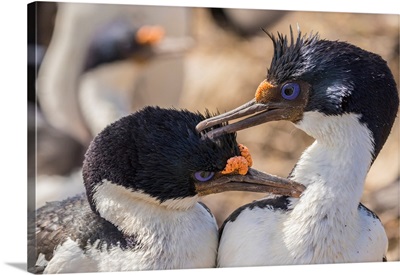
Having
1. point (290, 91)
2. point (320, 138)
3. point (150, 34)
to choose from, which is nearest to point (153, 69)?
point (150, 34)

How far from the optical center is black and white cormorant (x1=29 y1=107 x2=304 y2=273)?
384cm

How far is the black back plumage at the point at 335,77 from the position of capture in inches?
154

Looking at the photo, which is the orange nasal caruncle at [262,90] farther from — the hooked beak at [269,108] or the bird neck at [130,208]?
the bird neck at [130,208]

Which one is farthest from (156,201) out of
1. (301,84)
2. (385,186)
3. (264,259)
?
(385,186)

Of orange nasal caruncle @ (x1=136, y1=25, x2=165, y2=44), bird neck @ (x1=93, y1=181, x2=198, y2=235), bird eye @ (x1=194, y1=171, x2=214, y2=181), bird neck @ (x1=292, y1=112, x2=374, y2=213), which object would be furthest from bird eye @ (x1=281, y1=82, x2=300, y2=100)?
orange nasal caruncle @ (x1=136, y1=25, x2=165, y2=44)

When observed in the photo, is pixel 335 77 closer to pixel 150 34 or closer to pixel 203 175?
pixel 203 175

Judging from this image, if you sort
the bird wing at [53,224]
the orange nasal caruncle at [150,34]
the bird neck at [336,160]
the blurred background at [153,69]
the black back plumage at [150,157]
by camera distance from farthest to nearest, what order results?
1. the orange nasal caruncle at [150,34]
2. the blurred background at [153,69]
3. the bird wing at [53,224]
4. the bird neck at [336,160]
5. the black back plumage at [150,157]

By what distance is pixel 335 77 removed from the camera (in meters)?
3.92

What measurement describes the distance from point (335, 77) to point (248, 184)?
611mm

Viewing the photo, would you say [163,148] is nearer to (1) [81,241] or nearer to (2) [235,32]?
(1) [81,241]

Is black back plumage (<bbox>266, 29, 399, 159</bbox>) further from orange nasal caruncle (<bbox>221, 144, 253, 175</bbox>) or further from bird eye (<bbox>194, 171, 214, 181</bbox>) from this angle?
bird eye (<bbox>194, 171, 214, 181</bbox>)

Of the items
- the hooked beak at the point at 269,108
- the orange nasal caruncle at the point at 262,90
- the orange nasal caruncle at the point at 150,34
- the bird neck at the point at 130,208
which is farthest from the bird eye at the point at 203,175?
the orange nasal caruncle at the point at 150,34

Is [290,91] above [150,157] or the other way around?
above

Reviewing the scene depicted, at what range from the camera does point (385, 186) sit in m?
5.10
